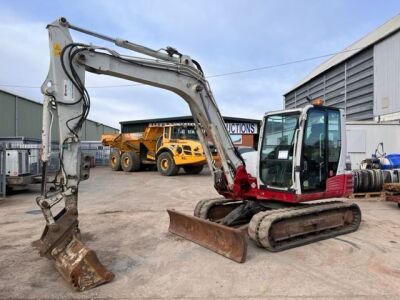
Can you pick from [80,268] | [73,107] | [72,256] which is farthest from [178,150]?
[80,268]

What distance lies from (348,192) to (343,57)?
15.3 metres

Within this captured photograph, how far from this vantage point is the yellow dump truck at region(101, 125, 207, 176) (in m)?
17.5

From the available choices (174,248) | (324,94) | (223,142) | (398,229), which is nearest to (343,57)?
(324,94)

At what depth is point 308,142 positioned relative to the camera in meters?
6.42

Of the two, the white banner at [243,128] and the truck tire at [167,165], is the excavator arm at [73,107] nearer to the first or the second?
the truck tire at [167,165]

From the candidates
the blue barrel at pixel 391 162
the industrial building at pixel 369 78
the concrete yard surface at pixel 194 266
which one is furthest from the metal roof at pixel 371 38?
the concrete yard surface at pixel 194 266

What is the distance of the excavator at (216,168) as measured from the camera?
4.83 metres

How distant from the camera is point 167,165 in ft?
60.6

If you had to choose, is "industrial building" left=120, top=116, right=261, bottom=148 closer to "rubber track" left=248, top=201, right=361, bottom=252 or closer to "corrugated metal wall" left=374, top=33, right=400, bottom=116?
"corrugated metal wall" left=374, top=33, right=400, bottom=116

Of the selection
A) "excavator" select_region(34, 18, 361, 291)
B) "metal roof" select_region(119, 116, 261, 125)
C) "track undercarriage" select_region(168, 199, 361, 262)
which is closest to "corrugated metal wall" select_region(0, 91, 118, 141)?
"metal roof" select_region(119, 116, 261, 125)

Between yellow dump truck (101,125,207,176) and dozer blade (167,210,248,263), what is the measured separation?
32.8 ft

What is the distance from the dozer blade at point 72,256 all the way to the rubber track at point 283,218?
7.56 feet

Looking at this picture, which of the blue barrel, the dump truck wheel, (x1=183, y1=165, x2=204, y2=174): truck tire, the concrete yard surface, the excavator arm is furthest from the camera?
the dump truck wheel

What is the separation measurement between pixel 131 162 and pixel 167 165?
3695mm
